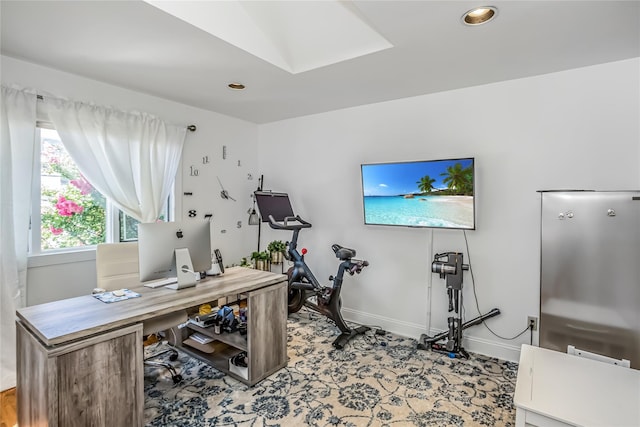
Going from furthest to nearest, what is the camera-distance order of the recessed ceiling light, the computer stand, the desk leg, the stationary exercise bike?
1. the stationary exercise bike
2. the computer stand
3. the recessed ceiling light
4. the desk leg

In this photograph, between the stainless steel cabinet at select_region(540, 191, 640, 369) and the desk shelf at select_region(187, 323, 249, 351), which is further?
the desk shelf at select_region(187, 323, 249, 351)

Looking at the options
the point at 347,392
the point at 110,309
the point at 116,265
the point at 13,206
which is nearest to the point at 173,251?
the point at 110,309

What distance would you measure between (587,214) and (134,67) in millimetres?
3538

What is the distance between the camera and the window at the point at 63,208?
9.23ft

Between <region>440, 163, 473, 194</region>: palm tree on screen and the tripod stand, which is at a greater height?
<region>440, 163, 473, 194</region>: palm tree on screen

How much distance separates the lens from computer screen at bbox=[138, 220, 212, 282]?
2191mm

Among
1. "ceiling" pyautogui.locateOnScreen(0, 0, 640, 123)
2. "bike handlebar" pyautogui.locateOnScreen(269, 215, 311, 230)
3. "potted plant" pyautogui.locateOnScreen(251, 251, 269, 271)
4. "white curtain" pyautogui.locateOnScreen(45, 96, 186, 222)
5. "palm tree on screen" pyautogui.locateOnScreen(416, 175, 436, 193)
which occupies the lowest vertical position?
"potted plant" pyautogui.locateOnScreen(251, 251, 269, 271)

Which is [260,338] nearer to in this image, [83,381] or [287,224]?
[83,381]

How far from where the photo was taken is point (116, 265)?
106 inches

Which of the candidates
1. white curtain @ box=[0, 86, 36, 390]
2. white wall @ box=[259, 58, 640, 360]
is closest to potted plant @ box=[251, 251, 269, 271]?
white wall @ box=[259, 58, 640, 360]

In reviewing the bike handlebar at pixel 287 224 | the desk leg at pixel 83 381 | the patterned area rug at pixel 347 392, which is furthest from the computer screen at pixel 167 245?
the bike handlebar at pixel 287 224

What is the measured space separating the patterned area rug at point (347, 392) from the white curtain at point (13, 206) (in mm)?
1062

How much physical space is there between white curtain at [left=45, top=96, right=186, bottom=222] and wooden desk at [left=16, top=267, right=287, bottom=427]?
1.40 m

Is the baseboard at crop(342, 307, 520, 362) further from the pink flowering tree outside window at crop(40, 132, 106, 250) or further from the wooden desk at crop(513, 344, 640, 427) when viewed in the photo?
the pink flowering tree outside window at crop(40, 132, 106, 250)
